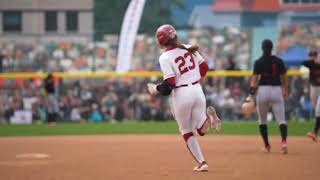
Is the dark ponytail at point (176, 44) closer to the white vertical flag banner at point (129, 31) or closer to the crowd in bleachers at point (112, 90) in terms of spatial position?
the crowd in bleachers at point (112, 90)

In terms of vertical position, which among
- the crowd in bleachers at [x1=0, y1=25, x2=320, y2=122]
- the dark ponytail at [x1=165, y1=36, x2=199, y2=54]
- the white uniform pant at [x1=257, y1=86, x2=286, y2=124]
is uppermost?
the dark ponytail at [x1=165, y1=36, x2=199, y2=54]

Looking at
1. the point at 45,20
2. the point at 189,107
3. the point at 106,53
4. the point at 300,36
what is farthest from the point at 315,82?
the point at 45,20

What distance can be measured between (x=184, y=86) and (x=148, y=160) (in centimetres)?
220

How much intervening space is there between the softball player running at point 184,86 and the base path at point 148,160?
550 mm

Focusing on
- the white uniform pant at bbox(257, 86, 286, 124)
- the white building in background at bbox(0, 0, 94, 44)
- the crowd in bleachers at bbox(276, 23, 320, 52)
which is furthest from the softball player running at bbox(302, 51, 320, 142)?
the white building in background at bbox(0, 0, 94, 44)

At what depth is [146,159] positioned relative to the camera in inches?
467

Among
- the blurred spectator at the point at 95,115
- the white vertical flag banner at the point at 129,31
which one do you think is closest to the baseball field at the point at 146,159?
the blurred spectator at the point at 95,115

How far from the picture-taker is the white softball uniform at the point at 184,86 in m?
9.77

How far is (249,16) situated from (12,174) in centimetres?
2790

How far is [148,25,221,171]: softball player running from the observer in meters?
9.74

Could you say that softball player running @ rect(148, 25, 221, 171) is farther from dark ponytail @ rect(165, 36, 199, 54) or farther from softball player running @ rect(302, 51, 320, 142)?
softball player running @ rect(302, 51, 320, 142)

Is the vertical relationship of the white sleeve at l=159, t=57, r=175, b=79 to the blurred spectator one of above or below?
above

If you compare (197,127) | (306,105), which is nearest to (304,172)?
(197,127)

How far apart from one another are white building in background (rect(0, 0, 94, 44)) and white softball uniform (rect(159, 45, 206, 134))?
90.5ft
